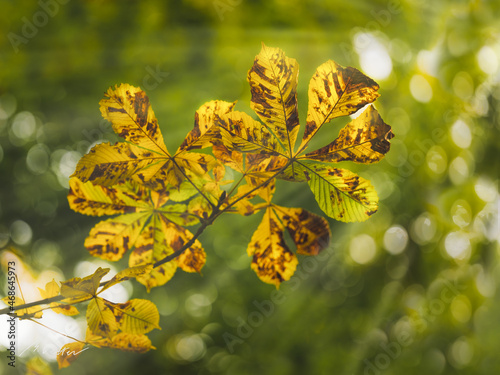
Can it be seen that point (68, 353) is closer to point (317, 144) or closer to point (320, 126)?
point (320, 126)

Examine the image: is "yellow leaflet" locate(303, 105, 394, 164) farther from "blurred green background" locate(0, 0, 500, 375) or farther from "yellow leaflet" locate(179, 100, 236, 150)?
"blurred green background" locate(0, 0, 500, 375)

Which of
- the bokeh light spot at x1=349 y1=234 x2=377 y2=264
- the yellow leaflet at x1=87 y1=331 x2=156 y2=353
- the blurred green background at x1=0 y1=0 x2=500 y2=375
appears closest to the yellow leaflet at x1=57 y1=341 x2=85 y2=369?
the yellow leaflet at x1=87 y1=331 x2=156 y2=353

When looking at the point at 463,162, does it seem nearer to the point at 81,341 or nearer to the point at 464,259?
the point at 464,259

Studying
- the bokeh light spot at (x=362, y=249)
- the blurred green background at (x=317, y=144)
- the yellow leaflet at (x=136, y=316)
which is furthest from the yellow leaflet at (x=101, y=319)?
the bokeh light spot at (x=362, y=249)

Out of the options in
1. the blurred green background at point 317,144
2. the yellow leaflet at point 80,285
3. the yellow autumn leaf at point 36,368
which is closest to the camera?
the yellow leaflet at point 80,285

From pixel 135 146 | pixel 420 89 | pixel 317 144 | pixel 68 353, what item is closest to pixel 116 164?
pixel 135 146

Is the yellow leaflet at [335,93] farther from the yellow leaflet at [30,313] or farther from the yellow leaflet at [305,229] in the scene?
the yellow leaflet at [30,313]
